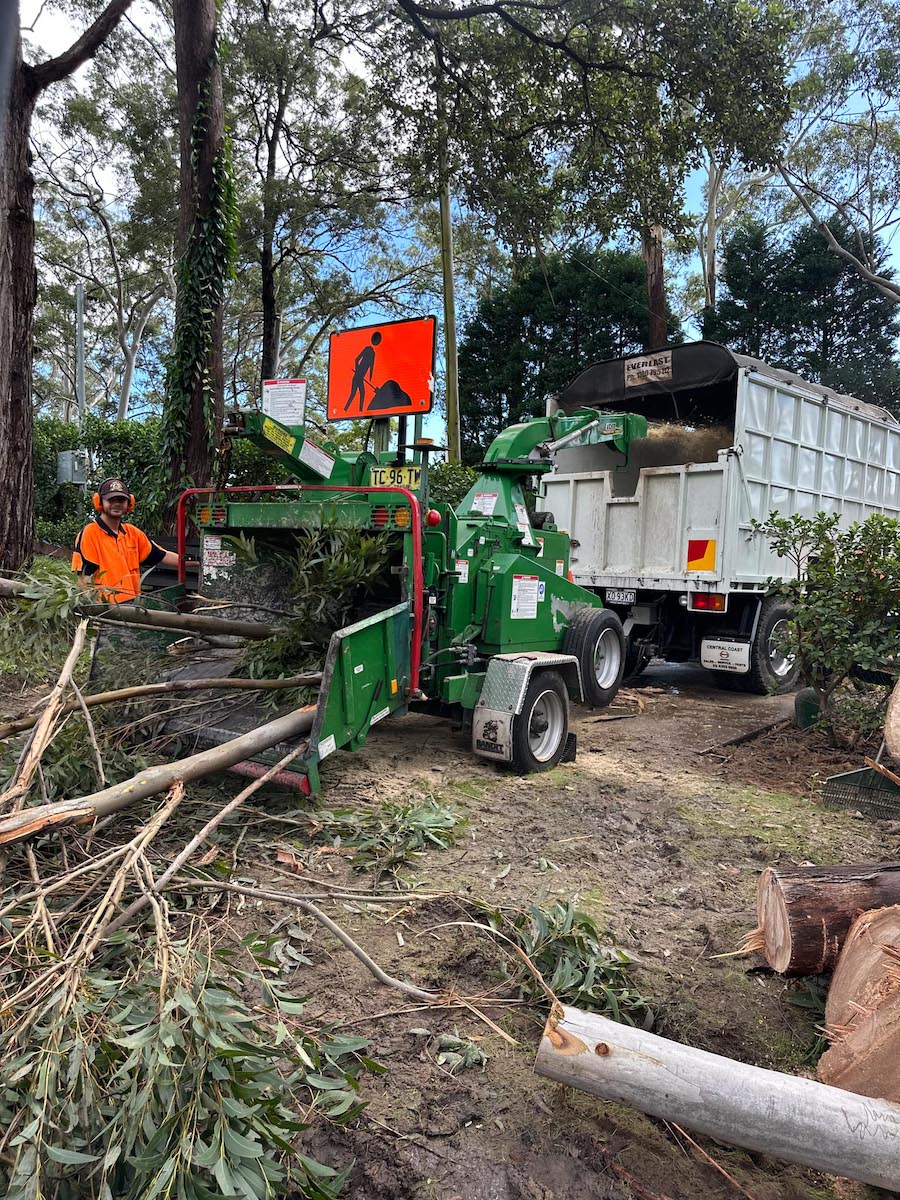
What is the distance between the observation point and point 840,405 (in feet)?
31.0

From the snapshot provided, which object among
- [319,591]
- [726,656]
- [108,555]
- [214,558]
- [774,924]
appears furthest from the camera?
[726,656]

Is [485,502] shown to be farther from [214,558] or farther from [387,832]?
[387,832]

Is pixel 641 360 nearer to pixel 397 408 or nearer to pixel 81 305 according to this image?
pixel 397 408

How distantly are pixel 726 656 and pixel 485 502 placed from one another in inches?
142

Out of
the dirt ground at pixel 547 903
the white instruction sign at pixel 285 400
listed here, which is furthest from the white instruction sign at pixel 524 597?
the white instruction sign at pixel 285 400

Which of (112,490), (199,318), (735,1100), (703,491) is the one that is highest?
(199,318)

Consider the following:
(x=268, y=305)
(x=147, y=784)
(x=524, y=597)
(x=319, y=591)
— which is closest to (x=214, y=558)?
(x=319, y=591)

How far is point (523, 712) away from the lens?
544 cm

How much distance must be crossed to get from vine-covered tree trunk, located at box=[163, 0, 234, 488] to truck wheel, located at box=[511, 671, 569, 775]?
6013 mm

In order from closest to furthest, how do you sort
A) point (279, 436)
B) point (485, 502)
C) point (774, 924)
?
point (774, 924), point (279, 436), point (485, 502)

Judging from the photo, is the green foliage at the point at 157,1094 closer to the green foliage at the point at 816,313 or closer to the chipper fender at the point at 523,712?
the chipper fender at the point at 523,712

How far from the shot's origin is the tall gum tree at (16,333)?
8039 mm

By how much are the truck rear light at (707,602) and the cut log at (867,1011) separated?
5602 mm

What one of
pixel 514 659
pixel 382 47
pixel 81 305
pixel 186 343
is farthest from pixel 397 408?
pixel 81 305
